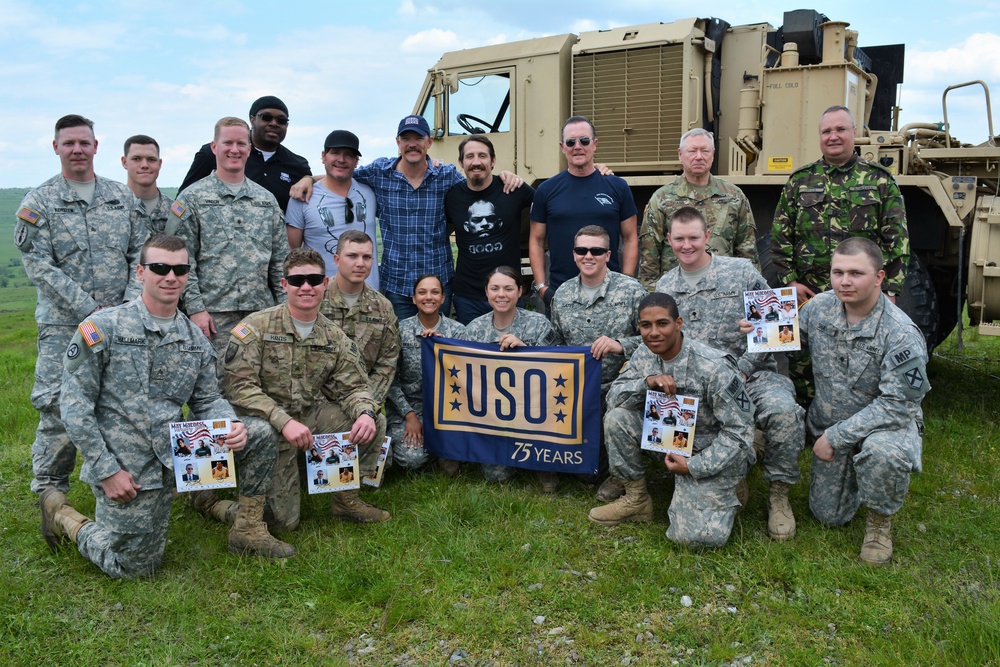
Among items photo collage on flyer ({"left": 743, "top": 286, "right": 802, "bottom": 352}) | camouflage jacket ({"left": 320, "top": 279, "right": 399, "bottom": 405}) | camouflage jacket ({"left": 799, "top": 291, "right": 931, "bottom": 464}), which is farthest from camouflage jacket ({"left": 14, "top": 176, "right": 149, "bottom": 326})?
camouflage jacket ({"left": 799, "top": 291, "right": 931, "bottom": 464})

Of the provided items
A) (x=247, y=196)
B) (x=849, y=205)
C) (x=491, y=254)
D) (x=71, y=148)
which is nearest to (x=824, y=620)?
(x=849, y=205)

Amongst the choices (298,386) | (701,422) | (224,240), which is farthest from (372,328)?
(701,422)

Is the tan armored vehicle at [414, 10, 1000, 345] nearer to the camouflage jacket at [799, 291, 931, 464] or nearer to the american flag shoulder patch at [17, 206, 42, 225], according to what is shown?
the camouflage jacket at [799, 291, 931, 464]

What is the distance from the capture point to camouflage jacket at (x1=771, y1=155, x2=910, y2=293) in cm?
487

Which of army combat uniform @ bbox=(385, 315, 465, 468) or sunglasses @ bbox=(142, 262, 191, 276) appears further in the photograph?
army combat uniform @ bbox=(385, 315, 465, 468)

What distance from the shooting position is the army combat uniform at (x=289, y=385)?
14.1 feet

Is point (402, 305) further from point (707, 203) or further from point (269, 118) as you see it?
point (707, 203)

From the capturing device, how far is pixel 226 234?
491cm

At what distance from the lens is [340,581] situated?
380cm

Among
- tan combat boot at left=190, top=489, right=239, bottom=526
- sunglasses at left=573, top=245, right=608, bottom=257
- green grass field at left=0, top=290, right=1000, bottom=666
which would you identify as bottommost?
green grass field at left=0, top=290, right=1000, bottom=666

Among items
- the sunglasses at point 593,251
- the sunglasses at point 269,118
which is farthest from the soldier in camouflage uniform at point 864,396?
the sunglasses at point 269,118

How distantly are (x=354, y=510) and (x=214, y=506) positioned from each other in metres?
0.81

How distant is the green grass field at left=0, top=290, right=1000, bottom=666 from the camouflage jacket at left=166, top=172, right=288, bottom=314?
4.25ft

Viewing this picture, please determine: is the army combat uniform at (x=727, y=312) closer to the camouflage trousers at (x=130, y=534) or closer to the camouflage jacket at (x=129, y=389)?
the camouflage jacket at (x=129, y=389)
